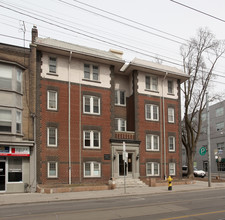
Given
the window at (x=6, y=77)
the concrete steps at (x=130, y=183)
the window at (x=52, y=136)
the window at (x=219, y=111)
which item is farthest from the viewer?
the window at (x=219, y=111)

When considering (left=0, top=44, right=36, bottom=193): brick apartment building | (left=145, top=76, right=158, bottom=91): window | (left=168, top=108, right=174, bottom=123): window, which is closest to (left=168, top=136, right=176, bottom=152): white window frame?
(left=168, top=108, right=174, bottom=123): window

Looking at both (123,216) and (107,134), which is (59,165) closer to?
(107,134)

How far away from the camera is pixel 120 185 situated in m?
26.2

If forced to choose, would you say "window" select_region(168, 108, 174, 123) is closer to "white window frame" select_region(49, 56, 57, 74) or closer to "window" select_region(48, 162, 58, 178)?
"white window frame" select_region(49, 56, 57, 74)

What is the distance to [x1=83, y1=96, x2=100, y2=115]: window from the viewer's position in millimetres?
27266

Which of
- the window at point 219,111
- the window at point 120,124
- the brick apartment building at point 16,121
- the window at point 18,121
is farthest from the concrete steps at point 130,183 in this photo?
the window at point 219,111

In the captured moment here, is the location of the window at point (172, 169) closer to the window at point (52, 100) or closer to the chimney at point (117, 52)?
the chimney at point (117, 52)

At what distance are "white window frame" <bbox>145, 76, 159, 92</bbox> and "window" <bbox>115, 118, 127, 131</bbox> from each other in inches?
179

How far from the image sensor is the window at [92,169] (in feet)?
87.0

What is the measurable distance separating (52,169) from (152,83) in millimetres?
14356

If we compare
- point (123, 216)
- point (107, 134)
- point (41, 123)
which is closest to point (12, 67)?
point (41, 123)

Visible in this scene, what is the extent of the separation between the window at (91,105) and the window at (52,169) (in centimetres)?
572

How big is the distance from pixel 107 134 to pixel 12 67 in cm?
1069

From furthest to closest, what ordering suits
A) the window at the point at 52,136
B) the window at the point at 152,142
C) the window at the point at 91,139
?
1. the window at the point at 152,142
2. the window at the point at 91,139
3. the window at the point at 52,136
